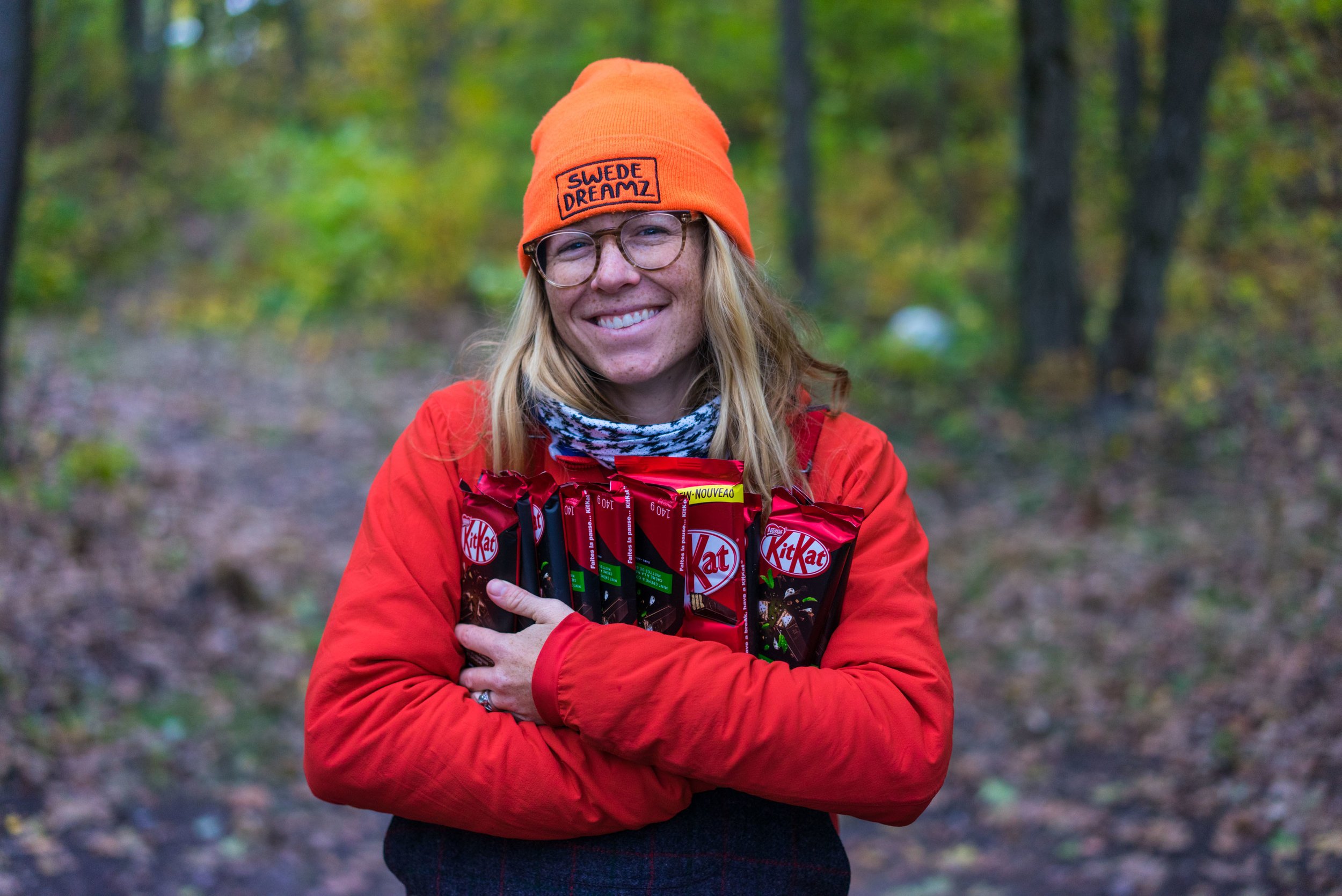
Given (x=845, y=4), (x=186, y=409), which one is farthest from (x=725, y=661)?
(x=845, y=4)

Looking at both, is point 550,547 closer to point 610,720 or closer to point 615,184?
point 610,720

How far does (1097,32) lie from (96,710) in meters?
11.9

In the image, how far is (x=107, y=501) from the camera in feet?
21.5

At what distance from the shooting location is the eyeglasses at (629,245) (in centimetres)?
204

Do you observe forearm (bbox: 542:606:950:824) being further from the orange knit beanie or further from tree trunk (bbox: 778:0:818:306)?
tree trunk (bbox: 778:0:818:306)

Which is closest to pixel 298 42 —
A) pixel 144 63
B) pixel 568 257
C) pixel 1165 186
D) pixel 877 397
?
pixel 144 63

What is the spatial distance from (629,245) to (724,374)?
30 centimetres

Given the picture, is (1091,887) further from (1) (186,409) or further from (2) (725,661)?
(1) (186,409)

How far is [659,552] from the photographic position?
1.82m

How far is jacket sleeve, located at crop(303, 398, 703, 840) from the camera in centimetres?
174

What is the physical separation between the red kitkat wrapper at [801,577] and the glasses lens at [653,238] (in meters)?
0.52

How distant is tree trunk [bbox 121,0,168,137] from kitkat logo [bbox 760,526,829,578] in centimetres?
1337

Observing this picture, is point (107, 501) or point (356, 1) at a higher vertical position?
point (356, 1)

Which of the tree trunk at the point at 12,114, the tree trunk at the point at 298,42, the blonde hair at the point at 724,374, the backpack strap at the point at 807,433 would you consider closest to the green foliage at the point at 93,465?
the tree trunk at the point at 12,114
